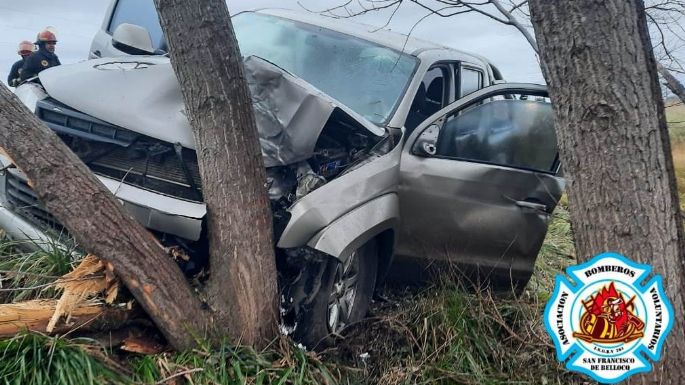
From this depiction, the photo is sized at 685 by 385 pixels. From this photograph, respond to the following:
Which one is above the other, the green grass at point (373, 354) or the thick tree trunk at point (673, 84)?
the thick tree trunk at point (673, 84)

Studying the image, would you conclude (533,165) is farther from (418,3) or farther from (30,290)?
(30,290)

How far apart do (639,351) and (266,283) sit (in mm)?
1675

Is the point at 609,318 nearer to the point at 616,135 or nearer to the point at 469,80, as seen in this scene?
the point at 616,135

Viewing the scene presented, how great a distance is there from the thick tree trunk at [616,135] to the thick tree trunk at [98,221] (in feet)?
5.98

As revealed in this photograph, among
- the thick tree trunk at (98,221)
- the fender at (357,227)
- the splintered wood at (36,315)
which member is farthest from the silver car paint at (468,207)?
the splintered wood at (36,315)

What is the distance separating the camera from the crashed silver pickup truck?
3.35 m

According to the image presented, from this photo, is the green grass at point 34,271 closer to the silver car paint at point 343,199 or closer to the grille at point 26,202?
the grille at point 26,202

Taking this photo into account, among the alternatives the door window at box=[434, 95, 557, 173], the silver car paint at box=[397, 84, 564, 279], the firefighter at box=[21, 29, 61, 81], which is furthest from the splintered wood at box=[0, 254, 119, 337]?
the firefighter at box=[21, 29, 61, 81]

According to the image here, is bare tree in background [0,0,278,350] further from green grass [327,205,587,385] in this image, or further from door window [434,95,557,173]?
door window [434,95,557,173]

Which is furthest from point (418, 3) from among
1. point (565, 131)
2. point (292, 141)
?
point (565, 131)

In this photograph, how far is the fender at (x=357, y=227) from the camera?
3234 millimetres

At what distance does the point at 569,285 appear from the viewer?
8.31ft

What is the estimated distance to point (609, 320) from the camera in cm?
252

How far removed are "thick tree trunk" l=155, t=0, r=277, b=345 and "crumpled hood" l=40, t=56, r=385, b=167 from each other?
372mm
